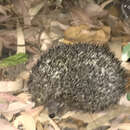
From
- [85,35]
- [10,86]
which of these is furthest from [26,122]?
[85,35]

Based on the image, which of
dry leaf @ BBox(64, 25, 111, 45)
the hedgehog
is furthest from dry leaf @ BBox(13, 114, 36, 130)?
dry leaf @ BBox(64, 25, 111, 45)

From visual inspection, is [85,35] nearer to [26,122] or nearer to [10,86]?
[10,86]

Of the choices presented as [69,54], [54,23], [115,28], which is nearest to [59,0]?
[54,23]

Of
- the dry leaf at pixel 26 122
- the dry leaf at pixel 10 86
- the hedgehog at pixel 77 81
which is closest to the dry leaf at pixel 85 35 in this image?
the hedgehog at pixel 77 81

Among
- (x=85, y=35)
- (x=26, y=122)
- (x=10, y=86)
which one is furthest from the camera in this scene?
(x=85, y=35)

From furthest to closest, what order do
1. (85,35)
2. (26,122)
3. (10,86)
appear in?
1. (85,35)
2. (10,86)
3. (26,122)

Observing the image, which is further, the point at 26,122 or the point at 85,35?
the point at 85,35

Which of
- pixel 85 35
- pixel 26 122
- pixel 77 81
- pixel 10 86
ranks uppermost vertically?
pixel 85 35

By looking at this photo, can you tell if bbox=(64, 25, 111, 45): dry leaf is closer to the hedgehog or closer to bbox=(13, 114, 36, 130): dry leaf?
the hedgehog

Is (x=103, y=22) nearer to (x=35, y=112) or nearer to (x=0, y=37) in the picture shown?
(x=0, y=37)
